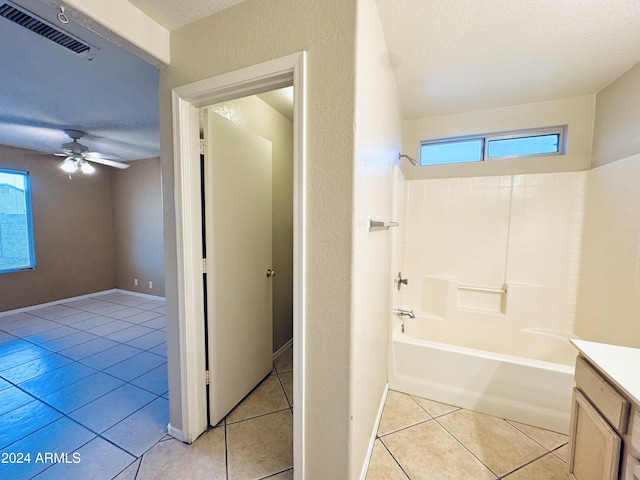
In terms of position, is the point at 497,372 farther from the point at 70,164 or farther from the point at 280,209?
the point at 70,164

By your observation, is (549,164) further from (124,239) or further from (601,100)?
(124,239)

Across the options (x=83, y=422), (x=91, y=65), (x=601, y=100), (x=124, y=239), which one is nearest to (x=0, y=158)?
(x=124, y=239)

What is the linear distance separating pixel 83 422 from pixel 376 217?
2390 mm

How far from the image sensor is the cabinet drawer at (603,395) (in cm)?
93

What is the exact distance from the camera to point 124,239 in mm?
4773

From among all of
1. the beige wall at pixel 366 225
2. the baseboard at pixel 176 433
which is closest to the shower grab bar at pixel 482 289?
the beige wall at pixel 366 225

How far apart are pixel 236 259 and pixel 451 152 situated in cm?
239

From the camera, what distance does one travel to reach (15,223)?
12.3 ft

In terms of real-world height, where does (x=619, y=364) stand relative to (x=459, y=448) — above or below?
above

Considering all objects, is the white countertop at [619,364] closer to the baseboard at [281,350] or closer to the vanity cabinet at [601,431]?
the vanity cabinet at [601,431]

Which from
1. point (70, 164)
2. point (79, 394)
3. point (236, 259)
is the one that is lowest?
point (79, 394)

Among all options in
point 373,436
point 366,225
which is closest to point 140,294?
point 373,436

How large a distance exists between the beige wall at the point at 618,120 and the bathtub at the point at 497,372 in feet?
5.01

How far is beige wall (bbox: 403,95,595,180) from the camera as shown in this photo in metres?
2.20
